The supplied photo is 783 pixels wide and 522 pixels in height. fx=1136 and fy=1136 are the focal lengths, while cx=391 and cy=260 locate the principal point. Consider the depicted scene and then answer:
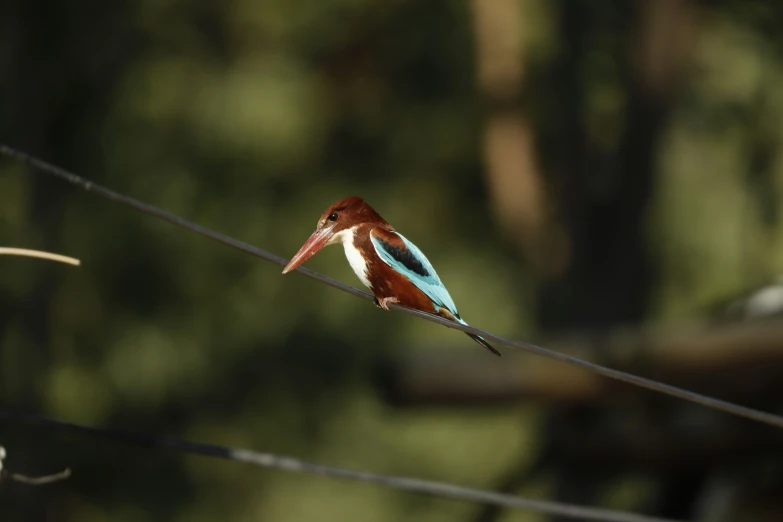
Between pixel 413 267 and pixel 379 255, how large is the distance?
0.31 feet

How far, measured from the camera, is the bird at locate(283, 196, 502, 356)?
9.16 feet

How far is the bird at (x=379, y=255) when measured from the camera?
2.79 m

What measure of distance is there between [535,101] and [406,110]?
2110 millimetres

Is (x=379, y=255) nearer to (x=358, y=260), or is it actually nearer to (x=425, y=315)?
(x=358, y=260)

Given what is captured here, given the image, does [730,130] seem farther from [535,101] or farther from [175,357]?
[175,357]

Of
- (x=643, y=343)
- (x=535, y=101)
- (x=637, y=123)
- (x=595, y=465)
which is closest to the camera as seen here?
(x=643, y=343)

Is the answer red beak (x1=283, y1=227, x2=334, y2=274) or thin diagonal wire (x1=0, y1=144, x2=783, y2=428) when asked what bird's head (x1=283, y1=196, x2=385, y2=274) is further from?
thin diagonal wire (x1=0, y1=144, x2=783, y2=428)

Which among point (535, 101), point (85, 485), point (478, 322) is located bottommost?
point (85, 485)

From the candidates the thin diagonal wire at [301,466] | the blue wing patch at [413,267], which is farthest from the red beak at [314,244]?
the thin diagonal wire at [301,466]

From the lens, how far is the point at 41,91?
11.2 meters

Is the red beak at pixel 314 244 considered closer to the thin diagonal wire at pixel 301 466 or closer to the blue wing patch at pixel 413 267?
the blue wing patch at pixel 413 267

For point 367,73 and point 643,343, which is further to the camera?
point 367,73

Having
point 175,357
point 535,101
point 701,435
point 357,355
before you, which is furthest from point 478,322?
point 701,435

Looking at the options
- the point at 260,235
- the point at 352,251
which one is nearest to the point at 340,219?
the point at 352,251
